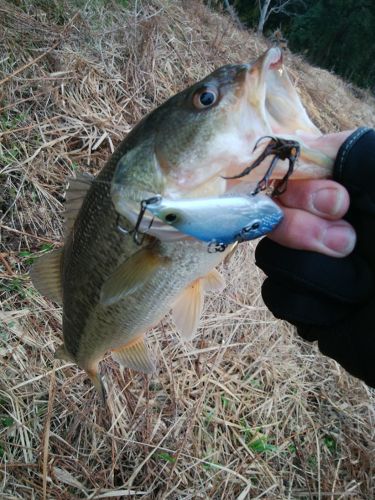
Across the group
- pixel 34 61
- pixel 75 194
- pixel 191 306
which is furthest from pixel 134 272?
pixel 34 61

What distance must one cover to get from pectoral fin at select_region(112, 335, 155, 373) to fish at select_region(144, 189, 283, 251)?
87 centimetres

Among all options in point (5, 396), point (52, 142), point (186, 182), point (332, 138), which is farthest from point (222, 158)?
point (52, 142)

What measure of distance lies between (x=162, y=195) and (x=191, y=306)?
0.51m

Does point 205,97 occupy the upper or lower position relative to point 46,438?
upper

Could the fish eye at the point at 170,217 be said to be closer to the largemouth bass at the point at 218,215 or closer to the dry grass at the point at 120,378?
the largemouth bass at the point at 218,215

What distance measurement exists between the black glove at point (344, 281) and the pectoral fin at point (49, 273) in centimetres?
89

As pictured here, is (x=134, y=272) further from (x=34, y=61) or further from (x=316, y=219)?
(x=34, y=61)

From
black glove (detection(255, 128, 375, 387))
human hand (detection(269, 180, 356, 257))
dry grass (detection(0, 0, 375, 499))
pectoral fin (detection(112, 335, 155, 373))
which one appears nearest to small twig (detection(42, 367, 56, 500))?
dry grass (detection(0, 0, 375, 499))

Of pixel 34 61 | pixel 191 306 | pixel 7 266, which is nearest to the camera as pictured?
pixel 191 306

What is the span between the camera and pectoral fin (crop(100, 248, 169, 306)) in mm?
1452

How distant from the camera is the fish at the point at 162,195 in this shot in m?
1.32

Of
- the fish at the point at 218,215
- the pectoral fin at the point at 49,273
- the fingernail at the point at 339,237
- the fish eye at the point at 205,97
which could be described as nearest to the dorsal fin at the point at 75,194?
the pectoral fin at the point at 49,273

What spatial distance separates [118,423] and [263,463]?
99cm

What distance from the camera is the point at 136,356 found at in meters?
Answer: 1.97
